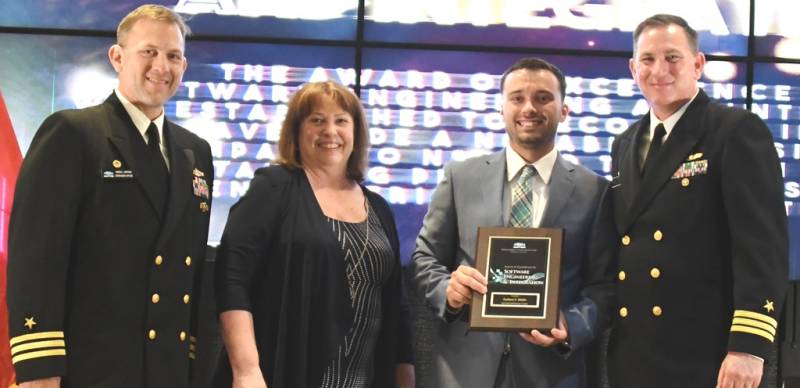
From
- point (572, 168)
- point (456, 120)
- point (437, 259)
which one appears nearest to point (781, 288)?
point (572, 168)

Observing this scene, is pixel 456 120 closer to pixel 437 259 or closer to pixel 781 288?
pixel 437 259

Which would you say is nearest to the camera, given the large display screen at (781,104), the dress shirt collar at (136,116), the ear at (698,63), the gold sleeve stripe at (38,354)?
the gold sleeve stripe at (38,354)

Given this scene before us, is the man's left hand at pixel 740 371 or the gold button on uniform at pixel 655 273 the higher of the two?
the gold button on uniform at pixel 655 273

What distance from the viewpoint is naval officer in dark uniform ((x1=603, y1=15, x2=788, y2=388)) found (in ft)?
9.05

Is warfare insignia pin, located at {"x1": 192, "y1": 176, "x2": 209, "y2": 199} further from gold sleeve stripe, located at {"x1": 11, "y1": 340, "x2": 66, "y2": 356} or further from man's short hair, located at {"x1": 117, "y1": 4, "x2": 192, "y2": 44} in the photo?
gold sleeve stripe, located at {"x1": 11, "y1": 340, "x2": 66, "y2": 356}

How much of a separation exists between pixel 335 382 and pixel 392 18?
2301 millimetres

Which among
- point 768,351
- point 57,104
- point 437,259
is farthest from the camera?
point 57,104

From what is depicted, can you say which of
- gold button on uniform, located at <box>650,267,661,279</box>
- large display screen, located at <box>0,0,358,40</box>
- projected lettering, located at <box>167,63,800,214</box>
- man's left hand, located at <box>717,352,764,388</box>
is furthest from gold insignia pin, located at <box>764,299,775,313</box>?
large display screen, located at <box>0,0,358,40</box>

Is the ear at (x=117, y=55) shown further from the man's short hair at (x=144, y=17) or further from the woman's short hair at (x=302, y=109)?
the woman's short hair at (x=302, y=109)

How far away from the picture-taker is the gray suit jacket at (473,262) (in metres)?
3.08

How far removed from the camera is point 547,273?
115 inches

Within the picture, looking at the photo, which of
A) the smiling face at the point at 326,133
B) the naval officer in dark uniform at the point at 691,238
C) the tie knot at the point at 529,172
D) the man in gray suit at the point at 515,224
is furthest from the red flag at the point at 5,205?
the naval officer in dark uniform at the point at 691,238

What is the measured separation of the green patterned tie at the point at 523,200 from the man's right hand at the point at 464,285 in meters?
0.29

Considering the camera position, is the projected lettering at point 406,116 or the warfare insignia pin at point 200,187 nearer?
the warfare insignia pin at point 200,187
